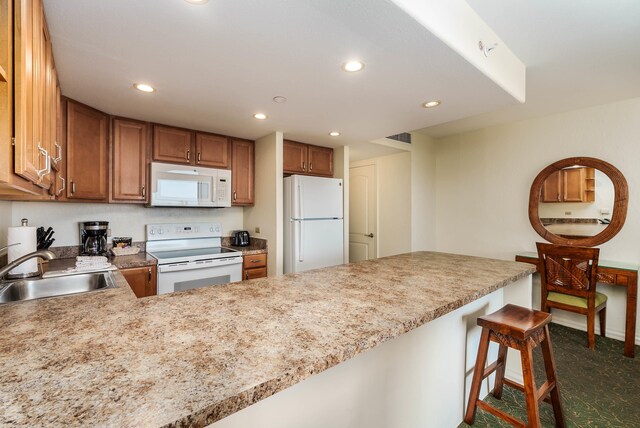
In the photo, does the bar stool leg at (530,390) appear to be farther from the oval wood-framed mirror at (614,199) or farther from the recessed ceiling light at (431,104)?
the oval wood-framed mirror at (614,199)

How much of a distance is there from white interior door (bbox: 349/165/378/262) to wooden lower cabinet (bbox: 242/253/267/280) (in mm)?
1942

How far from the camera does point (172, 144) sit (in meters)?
2.99

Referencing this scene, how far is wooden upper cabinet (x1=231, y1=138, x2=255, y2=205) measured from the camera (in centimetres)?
341

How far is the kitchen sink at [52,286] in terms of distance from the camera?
64.2 inches

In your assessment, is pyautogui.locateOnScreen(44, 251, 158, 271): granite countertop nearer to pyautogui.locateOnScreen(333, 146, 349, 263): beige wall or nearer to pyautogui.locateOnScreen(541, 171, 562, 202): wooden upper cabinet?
pyautogui.locateOnScreen(333, 146, 349, 263): beige wall

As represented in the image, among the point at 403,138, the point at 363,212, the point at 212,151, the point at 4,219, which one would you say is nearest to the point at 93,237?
the point at 4,219

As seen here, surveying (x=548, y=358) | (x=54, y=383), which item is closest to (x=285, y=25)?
(x=54, y=383)

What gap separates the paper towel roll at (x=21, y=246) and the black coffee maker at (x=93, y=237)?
852 millimetres

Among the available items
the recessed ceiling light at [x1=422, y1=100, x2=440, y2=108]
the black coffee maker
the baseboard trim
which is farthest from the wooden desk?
the black coffee maker

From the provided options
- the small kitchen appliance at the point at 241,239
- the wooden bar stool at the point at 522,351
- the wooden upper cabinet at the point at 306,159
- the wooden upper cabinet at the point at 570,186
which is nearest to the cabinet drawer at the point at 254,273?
the small kitchen appliance at the point at 241,239

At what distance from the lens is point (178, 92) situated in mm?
2137

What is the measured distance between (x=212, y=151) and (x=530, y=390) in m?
3.24

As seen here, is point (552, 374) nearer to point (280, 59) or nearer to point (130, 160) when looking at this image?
point (280, 59)

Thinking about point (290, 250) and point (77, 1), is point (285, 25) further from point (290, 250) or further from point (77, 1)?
point (290, 250)
